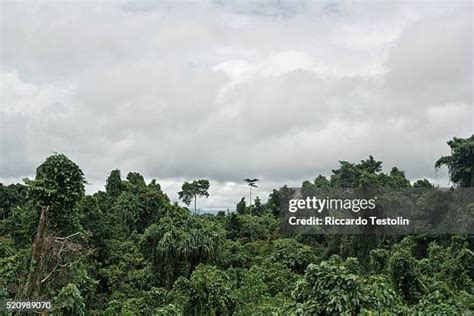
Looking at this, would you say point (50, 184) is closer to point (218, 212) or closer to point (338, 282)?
point (338, 282)

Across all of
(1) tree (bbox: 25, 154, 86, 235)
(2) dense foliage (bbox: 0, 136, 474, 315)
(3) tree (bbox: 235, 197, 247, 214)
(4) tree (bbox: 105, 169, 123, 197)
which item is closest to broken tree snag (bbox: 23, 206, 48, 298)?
(2) dense foliage (bbox: 0, 136, 474, 315)

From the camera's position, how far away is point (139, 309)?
13078mm

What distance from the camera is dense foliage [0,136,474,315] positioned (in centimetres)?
1012

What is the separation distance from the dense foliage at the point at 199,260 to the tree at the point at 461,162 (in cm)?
5

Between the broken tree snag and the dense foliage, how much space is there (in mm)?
19

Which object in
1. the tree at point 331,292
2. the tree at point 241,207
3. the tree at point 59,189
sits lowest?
the tree at point 331,292

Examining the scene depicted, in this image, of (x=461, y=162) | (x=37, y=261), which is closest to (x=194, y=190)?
(x=461, y=162)

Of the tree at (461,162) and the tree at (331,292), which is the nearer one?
the tree at (331,292)

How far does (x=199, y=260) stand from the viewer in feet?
57.3

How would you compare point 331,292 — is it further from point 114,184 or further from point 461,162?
point 114,184

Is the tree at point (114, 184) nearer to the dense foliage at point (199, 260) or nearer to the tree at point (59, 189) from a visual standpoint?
the dense foliage at point (199, 260)

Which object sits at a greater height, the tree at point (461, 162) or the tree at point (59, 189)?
the tree at point (461, 162)

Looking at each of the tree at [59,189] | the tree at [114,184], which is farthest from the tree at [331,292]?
the tree at [114,184]

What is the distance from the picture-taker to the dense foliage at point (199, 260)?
10.1m
